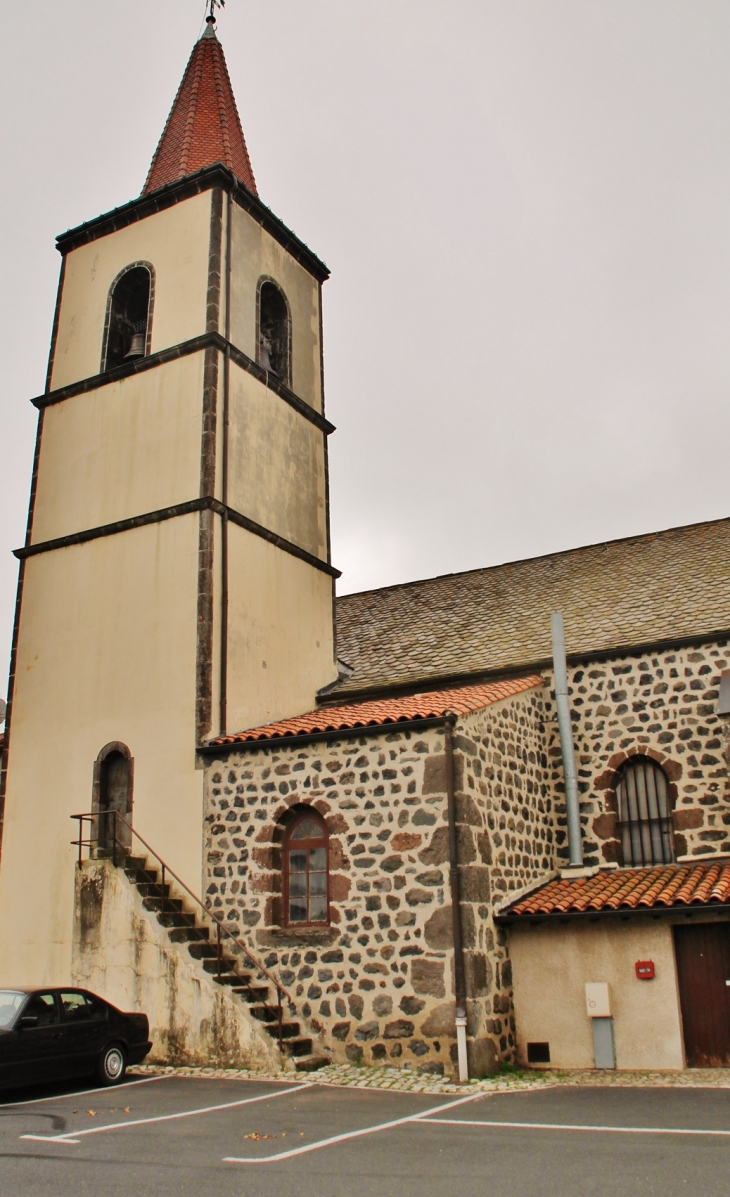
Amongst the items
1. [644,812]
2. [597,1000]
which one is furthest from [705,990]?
[644,812]

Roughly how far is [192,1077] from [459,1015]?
3533mm

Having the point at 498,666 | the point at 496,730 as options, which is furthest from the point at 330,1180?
the point at 498,666

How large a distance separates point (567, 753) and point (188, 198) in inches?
498

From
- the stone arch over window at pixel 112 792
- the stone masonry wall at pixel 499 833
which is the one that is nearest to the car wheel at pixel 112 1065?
the stone arch over window at pixel 112 792

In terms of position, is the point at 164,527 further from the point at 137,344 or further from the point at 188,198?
the point at 188,198

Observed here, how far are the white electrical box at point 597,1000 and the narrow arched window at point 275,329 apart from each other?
12646mm

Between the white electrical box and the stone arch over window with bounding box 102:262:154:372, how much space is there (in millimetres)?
13451

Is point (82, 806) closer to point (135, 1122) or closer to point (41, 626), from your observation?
point (41, 626)

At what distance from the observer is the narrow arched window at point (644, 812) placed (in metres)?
15.4

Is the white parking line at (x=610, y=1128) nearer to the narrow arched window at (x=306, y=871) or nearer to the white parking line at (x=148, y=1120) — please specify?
the white parking line at (x=148, y=1120)

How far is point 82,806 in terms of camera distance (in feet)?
54.5

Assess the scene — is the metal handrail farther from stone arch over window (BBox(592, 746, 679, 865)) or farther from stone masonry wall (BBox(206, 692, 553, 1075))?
stone arch over window (BBox(592, 746, 679, 865))

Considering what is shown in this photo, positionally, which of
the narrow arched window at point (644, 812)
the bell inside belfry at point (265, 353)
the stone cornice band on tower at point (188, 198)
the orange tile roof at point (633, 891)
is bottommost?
the orange tile roof at point (633, 891)

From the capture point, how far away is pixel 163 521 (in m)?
17.4
